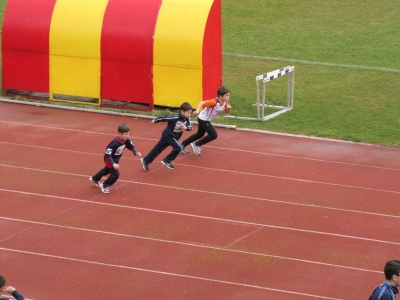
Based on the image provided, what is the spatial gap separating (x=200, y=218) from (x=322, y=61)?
12.0 meters

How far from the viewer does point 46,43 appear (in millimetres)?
20688

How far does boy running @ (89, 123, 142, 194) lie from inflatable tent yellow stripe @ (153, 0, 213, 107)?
5.23 meters

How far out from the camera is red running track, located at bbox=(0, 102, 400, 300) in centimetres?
1166

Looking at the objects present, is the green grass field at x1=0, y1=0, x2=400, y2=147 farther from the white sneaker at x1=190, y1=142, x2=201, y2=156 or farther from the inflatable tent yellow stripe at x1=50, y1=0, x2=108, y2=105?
the inflatable tent yellow stripe at x1=50, y1=0, x2=108, y2=105

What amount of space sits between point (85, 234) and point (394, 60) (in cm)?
1414

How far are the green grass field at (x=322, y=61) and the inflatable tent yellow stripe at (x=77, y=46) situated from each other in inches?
130

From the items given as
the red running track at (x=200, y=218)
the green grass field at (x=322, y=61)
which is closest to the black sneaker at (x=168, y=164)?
the red running track at (x=200, y=218)


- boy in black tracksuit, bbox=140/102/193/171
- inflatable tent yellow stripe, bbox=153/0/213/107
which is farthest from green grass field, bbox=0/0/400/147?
boy in black tracksuit, bbox=140/102/193/171

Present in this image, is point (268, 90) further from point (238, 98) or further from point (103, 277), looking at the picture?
point (103, 277)

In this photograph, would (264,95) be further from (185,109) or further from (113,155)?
(113,155)

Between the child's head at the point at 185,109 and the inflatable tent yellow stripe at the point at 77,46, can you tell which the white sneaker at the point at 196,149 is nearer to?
the child's head at the point at 185,109

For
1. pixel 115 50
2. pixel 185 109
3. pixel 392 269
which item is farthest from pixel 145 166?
Answer: pixel 392 269

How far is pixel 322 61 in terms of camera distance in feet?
81.8

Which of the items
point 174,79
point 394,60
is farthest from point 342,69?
point 174,79
